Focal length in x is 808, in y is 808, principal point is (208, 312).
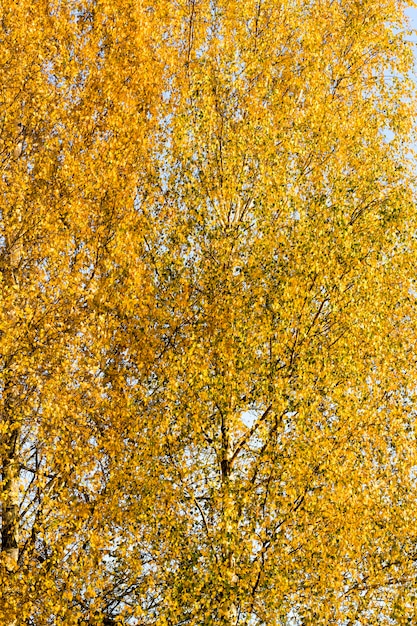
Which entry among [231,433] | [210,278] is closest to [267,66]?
[210,278]

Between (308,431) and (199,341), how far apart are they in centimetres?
252

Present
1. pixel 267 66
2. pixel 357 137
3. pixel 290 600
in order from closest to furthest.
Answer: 1. pixel 290 600
2. pixel 357 137
3. pixel 267 66

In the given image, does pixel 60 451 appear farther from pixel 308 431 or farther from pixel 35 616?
pixel 308 431

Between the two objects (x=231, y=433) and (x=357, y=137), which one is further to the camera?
(x=357, y=137)

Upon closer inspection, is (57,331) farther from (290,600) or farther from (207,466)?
(290,600)

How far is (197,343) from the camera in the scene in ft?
40.1

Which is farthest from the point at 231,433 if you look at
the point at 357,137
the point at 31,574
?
the point at 357,137

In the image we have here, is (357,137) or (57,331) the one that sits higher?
(357,137)

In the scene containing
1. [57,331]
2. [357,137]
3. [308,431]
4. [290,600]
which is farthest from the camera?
[357,137]

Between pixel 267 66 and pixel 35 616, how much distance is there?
11352 mm

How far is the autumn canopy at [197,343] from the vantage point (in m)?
10.9

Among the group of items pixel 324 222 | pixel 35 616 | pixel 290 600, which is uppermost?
pixel 324 222

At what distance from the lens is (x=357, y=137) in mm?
14891

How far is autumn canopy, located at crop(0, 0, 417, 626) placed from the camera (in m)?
10.9
